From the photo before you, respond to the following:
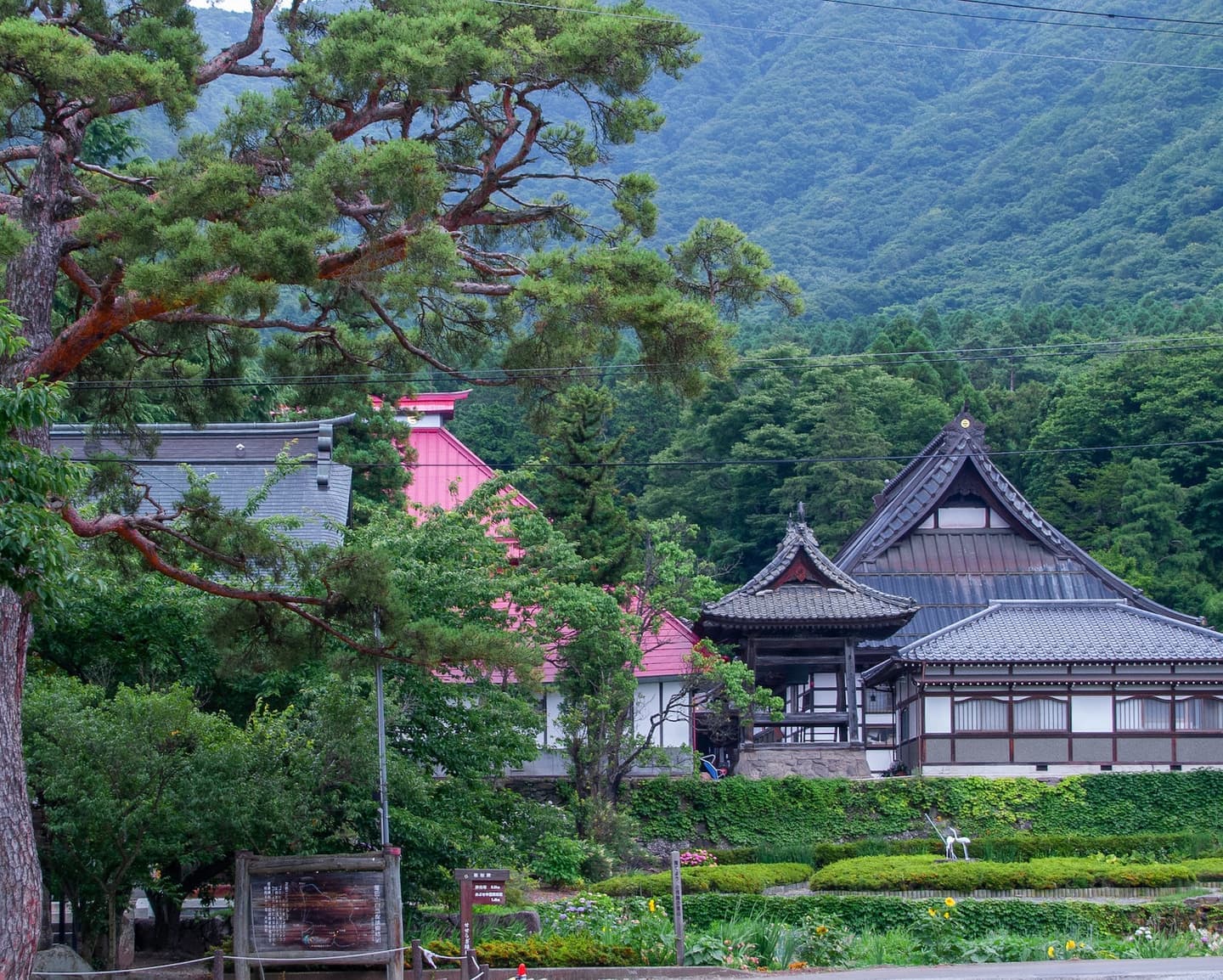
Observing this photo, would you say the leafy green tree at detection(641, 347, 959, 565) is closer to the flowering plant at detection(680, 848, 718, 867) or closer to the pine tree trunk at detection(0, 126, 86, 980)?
the flowering plant at detection(680, 848, 718, 867)

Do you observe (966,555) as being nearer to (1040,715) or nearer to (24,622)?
(1040,715)

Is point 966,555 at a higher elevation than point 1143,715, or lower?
higher

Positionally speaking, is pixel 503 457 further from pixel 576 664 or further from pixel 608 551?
pixel 576 664

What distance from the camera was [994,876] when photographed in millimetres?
21000

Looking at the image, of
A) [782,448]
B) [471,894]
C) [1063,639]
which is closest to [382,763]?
[471,894]

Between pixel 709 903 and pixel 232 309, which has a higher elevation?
pixel 232 309

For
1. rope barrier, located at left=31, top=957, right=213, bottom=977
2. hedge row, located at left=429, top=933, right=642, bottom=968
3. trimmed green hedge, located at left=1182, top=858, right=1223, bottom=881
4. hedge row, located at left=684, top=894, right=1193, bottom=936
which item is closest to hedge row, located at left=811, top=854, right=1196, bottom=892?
trimmed green hedge, located at left=1182, top=858, right=1223, bottom=881

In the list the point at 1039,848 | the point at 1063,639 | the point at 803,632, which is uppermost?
the point at 803,632

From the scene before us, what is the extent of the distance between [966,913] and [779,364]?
39.5 metres

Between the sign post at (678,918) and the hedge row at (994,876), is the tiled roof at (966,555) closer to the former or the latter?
the hedge row at (994,876)

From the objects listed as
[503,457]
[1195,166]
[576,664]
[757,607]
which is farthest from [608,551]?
[1195,166]

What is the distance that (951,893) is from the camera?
822 inches

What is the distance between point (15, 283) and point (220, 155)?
2.10 m

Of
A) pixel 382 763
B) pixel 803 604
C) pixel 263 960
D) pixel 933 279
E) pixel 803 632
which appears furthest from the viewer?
pixel 933 279
